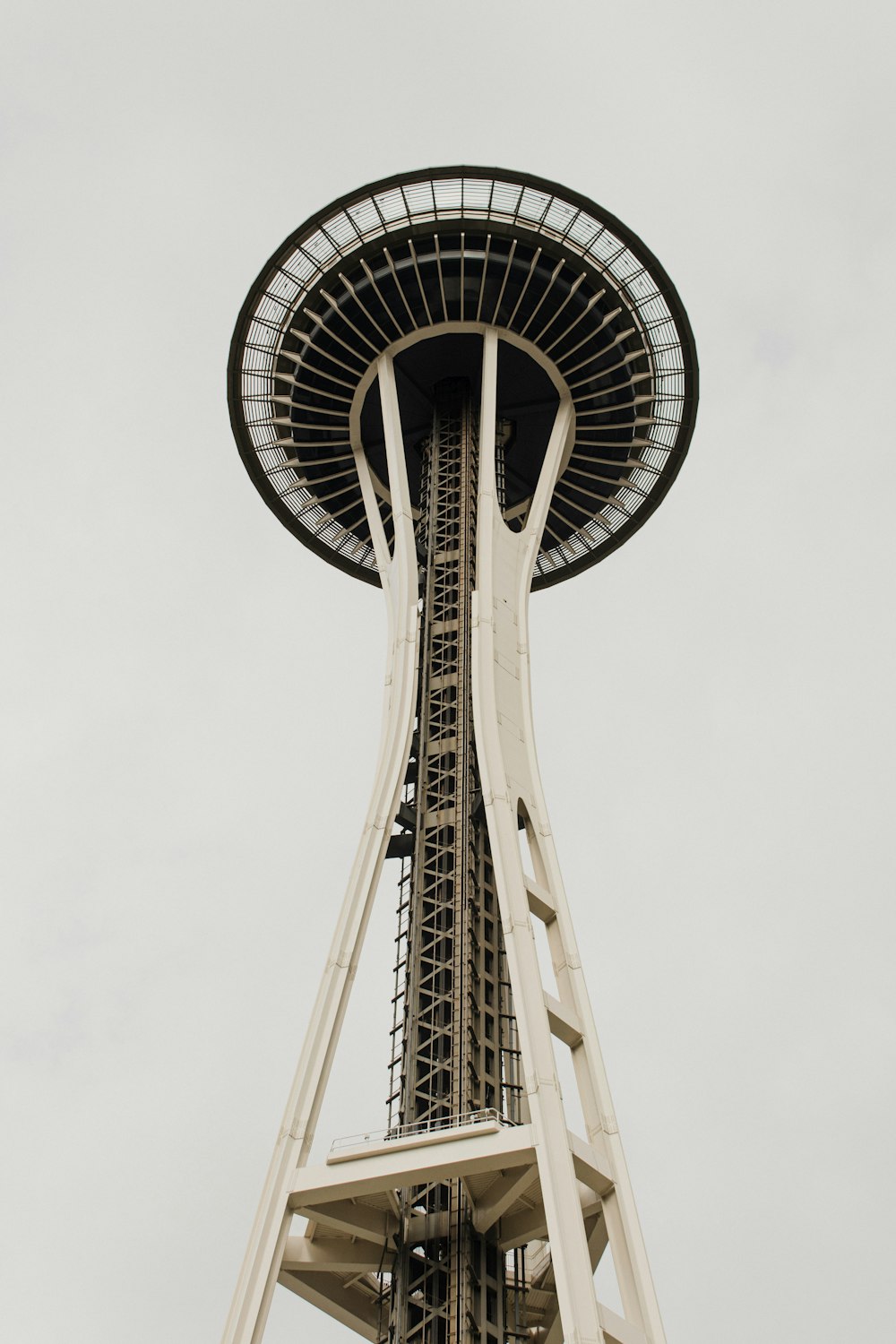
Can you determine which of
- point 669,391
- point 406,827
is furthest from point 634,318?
point 406,827

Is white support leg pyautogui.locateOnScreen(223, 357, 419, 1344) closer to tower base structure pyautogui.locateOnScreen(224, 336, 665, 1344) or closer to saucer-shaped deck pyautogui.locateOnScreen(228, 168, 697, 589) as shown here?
tower base structure pyautogui.locateOnScreen(224, 336, 665, 1344)

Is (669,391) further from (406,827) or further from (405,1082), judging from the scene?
(405,1082)

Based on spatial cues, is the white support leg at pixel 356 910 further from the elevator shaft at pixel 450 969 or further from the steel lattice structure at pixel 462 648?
the elevator shaft at pixel 450 969

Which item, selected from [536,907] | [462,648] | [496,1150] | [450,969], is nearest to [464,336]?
[462,648]

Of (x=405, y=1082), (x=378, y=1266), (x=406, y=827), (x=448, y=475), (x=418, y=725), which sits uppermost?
(x=448, y=475)

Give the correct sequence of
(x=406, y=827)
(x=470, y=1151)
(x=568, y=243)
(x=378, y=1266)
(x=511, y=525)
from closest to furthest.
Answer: (x=470, y=1151), (x=378, y=1266), (x=406, y=827), (x=568, y=243), (x=511, y=525)

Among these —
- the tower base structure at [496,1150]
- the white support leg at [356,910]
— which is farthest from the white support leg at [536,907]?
the white support leg at [356,910]
